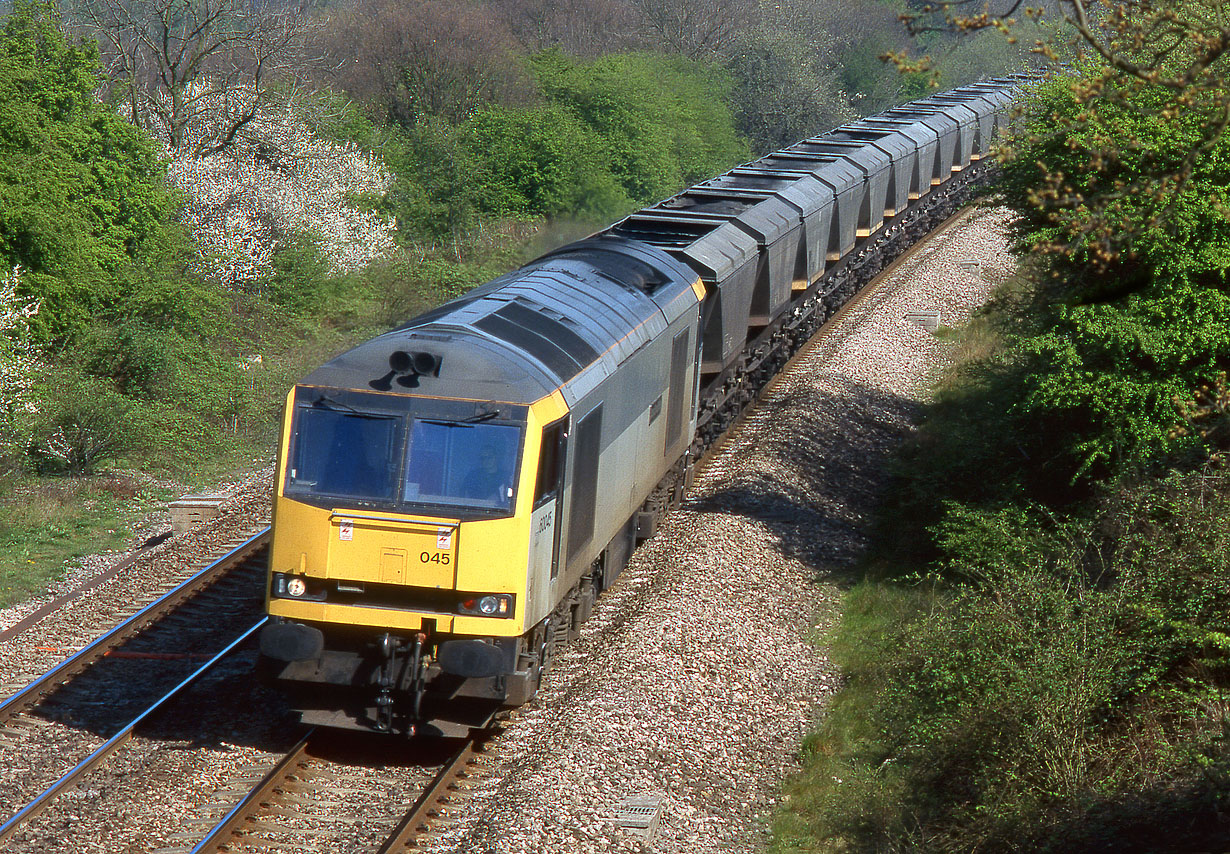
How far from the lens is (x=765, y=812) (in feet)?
30.9

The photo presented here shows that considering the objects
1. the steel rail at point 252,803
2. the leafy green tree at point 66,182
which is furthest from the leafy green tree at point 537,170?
the steel rail at point 252,803

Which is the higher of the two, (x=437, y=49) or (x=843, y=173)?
(x=437, y=49)

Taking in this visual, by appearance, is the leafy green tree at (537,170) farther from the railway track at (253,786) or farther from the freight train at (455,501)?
the railway track at (253,786)

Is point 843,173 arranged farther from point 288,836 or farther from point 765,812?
point 288,836

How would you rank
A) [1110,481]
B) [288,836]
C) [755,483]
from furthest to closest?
[755,483]
[1110,481]
[288,836]

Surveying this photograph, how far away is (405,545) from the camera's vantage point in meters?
8.94

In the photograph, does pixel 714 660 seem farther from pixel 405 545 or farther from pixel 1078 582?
pixel 405 545

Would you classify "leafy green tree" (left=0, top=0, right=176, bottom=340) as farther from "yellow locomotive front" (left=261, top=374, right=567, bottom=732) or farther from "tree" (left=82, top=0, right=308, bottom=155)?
"yellow locomotive front" (left=261, top=374, right=567, bottom=732)

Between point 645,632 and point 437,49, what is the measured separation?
37.1 m

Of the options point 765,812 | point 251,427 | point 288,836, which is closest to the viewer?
point 288,836

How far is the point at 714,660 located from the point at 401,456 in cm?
391

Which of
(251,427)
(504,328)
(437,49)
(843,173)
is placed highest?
(437,49)

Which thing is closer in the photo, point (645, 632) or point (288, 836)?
point (288, 836)

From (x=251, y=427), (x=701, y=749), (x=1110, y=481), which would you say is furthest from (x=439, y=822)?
(x=251, y=427)
